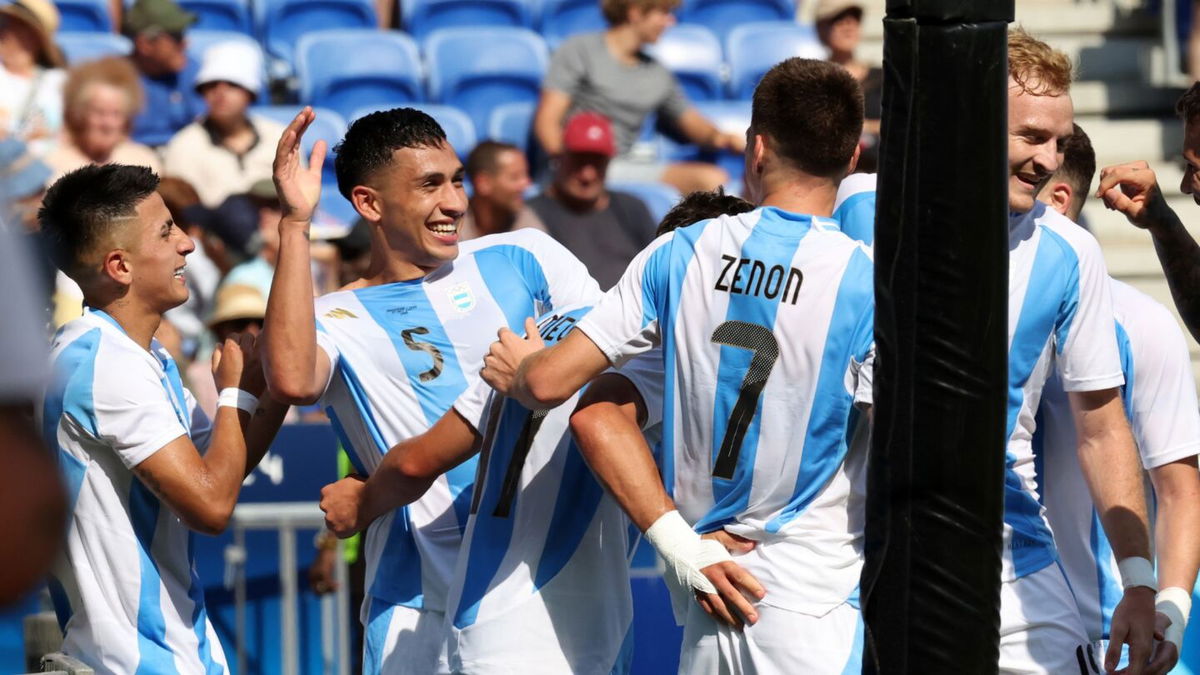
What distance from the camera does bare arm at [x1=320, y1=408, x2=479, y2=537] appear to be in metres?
3.74

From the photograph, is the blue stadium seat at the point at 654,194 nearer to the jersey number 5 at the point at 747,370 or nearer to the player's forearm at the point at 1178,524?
the player's forearm at the point at 1178,524

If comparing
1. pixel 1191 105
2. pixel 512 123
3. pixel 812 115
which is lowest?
pixel 512 123

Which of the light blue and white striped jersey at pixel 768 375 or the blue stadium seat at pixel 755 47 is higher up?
the light blue and white striped jersey at pixel 768 375

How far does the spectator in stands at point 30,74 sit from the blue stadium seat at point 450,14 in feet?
10.2

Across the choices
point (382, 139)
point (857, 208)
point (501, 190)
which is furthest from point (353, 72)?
point (857, 208)

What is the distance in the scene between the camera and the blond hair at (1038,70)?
3570mm

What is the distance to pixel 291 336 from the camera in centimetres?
397

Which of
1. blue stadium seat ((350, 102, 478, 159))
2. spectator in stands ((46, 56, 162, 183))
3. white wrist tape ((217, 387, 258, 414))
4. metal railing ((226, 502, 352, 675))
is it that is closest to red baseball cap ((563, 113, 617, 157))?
blue stadium seat ((350, 102, 478, 159))

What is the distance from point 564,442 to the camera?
380 centimetres

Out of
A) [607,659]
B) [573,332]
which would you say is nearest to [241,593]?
[607,659]

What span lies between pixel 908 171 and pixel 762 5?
945cm

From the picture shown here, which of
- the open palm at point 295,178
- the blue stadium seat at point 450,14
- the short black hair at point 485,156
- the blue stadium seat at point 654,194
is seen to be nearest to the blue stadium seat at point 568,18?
the blue stadium seat at point 450,14

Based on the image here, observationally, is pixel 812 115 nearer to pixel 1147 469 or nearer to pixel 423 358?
pixel 1147 469

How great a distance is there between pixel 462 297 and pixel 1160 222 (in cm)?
179
